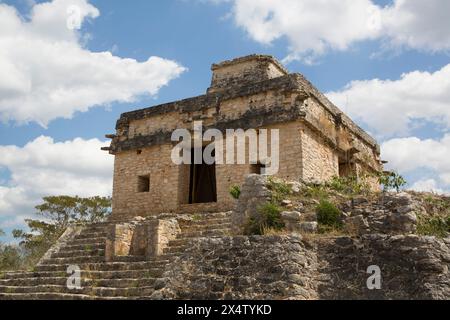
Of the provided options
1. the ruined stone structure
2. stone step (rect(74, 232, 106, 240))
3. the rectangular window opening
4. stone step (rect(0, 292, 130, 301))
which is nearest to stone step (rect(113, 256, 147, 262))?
stone step (rect(0, 292, 130, 301))

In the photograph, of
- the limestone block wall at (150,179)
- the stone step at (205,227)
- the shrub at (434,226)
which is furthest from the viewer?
the limestone block wall at (150,179)

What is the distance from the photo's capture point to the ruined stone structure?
12242mm

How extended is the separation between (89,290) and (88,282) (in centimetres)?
43

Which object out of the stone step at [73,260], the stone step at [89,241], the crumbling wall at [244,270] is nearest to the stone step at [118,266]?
the stone step at [73,260]

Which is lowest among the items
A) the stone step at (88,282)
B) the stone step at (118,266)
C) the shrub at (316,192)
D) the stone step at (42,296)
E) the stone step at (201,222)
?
the stone step at (42,296)

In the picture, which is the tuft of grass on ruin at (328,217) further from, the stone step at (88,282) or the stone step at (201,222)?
the stone step at (201,222)

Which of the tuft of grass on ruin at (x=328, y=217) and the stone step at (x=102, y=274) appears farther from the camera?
the stone step at (x=102, y=274)

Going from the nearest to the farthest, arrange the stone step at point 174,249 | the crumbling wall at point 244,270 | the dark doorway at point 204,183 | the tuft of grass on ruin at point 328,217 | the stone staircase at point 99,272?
the crumbling wall at point 244,270, the tuft of grass on ruin at point 328,217, the stone staircase at point 99,272, the stone step at point 174,249, the dark doorway at point 204,183

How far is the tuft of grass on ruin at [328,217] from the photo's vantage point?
6.83 m

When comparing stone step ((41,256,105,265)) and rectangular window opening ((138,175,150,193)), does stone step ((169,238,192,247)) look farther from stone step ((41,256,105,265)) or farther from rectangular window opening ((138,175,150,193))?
rectangular window opening ((138,175,150,193))

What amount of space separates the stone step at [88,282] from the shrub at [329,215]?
325cm
